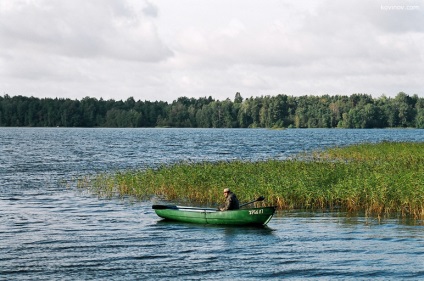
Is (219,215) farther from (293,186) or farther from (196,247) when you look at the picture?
(293,186)

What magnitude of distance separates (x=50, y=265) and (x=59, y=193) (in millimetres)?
21354


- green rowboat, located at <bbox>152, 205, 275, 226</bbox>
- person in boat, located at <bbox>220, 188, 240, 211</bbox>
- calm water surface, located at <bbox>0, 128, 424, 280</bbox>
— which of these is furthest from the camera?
person in boat, located at <bbox>220, 188, 240, 211</bbox>

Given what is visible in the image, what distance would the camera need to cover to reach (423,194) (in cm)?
2959

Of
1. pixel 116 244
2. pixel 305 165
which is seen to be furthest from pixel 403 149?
pixel 116 244

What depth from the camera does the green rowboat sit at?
2730 centimetres

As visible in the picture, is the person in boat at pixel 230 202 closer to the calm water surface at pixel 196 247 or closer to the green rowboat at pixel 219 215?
the green rowboat at pixel 219 215

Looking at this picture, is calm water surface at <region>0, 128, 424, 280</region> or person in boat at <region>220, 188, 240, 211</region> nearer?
calm water surface at <region>0, 128, 424, 280</region>

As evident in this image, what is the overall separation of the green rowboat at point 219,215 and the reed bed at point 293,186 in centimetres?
485

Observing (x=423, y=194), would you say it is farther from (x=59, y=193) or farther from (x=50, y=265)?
(x=59, y=193)

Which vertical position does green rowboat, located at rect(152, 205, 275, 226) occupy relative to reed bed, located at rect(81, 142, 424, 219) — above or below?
below

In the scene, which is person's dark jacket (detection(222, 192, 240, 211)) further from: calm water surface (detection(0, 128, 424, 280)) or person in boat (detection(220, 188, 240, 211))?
calm water surface (detection(0, 128, 424, 280))

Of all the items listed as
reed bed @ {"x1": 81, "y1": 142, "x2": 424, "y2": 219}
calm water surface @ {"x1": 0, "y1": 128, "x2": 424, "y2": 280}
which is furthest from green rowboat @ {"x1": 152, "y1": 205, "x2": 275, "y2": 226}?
reed bed @ {"x1": 81, "y1": 142, "x2": 424, "y2": 219}

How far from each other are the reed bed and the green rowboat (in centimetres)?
485

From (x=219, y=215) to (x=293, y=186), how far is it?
6198mm
